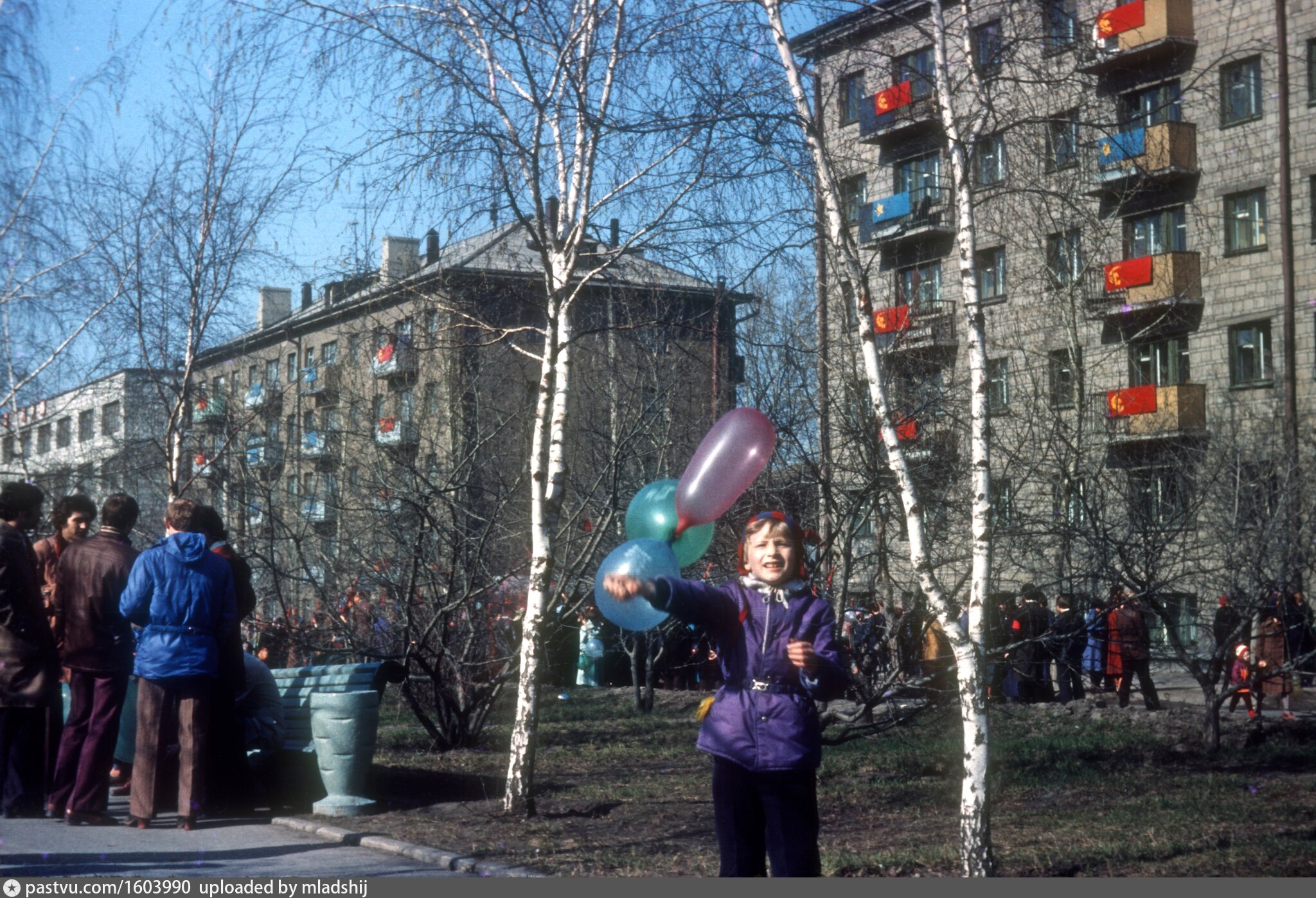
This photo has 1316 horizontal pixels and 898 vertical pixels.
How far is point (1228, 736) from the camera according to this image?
13.3m

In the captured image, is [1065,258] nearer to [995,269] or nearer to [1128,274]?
[995,269]

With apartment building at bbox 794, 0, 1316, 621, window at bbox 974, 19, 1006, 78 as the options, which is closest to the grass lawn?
apartment building at bbox 794, 0, 1316, 621

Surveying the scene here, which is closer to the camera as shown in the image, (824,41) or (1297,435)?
(824,41)

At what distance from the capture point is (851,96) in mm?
7844

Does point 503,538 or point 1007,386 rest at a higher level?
point 1007,386

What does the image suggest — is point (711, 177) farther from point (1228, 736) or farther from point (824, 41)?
point (1228, 736)

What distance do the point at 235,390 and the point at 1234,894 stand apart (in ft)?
61.0

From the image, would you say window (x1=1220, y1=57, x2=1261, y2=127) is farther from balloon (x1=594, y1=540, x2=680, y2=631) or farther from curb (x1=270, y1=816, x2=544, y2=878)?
curb (x1=270, y1=816, x2=544, y2=878)

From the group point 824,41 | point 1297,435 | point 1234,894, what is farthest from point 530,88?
point 1297,435

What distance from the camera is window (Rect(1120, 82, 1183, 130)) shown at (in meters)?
7.18

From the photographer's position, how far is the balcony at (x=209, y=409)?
2053 centimetres

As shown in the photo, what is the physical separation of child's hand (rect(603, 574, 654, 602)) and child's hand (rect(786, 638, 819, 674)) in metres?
0.52

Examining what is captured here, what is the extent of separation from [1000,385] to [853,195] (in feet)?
26.7

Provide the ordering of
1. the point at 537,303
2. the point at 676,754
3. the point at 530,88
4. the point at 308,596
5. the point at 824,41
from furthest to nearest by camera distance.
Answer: the point at 308,596
the point at 676,754
the point at 537,303
the point at 530,88
the point at 824,41
